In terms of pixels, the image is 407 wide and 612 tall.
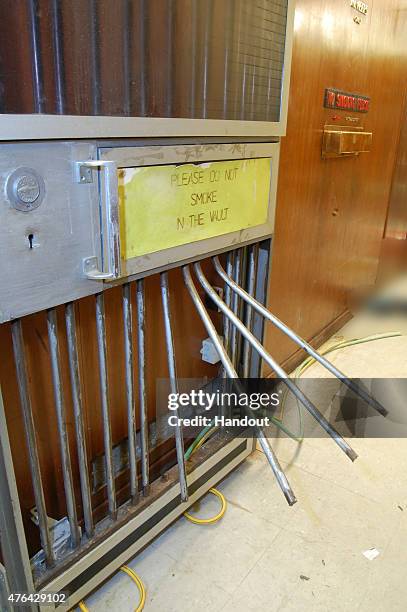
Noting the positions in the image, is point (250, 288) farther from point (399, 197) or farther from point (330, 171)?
point (399, 197)

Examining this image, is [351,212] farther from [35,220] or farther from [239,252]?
[35,220]

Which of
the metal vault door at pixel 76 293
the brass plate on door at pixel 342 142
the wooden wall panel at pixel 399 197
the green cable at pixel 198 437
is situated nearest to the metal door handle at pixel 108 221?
the metal vault door at pixel 76 293

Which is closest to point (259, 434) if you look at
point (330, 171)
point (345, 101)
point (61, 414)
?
point (61, 414)

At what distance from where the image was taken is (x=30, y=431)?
3.06 feet

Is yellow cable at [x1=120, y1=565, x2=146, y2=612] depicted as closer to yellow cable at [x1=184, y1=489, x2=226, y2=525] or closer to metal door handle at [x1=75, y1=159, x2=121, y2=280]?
yellow cable at [x1=184, y1=489, x2=226, y2=525]

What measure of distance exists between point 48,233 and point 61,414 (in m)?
0.40

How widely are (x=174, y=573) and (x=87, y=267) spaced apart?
0.90m

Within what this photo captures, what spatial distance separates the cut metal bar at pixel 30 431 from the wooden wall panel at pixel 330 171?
1.24 meters

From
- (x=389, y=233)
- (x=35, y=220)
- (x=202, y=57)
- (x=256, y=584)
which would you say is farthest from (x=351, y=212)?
(x=35, y=220)

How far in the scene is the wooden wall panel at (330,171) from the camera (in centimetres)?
186

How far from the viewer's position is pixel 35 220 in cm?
79

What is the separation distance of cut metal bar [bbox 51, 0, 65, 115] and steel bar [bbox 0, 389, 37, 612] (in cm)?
52

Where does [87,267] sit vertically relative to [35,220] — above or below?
below

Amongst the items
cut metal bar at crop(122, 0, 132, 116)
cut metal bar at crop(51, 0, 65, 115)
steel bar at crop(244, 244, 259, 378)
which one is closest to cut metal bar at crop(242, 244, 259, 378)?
steel bar at crop(244, 244, 259, 378)
